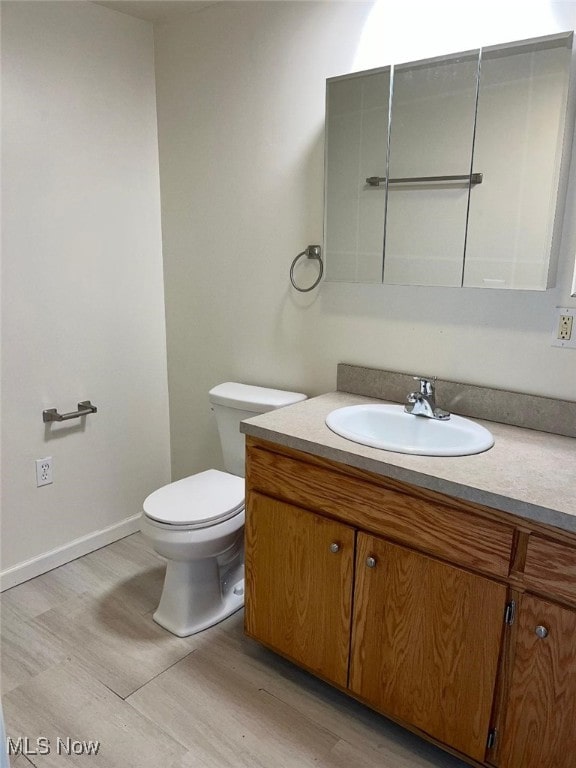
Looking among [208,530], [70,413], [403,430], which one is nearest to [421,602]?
[403,430]

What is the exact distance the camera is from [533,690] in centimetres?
131

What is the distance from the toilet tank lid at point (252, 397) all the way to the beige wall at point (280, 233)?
0.31ft

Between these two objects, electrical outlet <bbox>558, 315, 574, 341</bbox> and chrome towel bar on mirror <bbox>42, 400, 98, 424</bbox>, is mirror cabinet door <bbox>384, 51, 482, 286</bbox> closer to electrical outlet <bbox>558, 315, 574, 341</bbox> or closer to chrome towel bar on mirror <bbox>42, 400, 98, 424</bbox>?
electrical outlet <bbox>558, 315, 574, 341</bbox>

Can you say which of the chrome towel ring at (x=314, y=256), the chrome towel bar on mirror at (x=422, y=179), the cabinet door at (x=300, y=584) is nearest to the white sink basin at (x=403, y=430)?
the cabinet door at (x=300, y=584)

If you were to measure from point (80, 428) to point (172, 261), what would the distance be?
863 mm

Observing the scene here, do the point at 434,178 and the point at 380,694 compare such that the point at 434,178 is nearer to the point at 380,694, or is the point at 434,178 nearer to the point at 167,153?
the point at 167,153

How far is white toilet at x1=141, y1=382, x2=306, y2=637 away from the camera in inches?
76.0

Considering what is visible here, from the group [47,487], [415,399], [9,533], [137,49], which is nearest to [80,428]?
[47,487]

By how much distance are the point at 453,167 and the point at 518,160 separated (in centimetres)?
19

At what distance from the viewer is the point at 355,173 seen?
1912 mm

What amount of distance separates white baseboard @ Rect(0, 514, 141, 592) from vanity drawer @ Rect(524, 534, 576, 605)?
6.35 ft

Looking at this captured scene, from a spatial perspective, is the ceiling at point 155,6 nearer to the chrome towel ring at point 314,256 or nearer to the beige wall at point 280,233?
the beige wall at point 280,233

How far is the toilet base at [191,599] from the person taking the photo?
6.68 ft

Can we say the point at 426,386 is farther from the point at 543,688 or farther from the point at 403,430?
the point at 543,688
